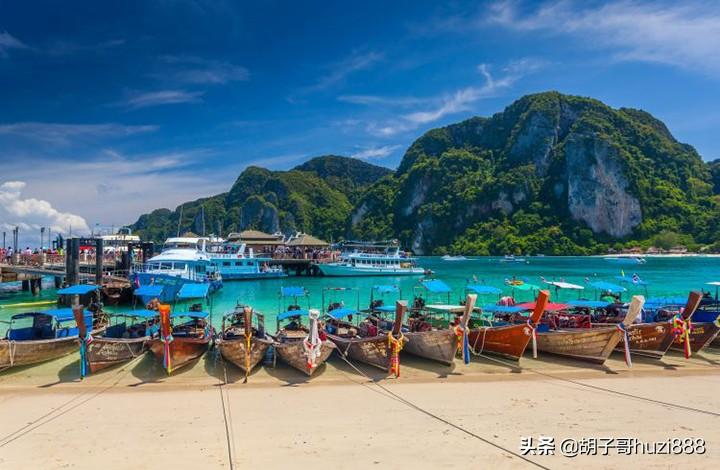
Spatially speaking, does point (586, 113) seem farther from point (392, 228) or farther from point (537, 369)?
point (537, 369)

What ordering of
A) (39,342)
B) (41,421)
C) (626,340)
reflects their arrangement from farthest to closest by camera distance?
(39,342) < (626,340) < (41,421)

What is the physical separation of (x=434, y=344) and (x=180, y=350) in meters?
7.75

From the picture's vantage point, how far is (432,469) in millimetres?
7078

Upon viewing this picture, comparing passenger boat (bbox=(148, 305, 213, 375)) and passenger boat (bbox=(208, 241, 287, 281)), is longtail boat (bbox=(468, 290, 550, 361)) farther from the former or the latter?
passenger boat (bbox=(208, 241, 287, 281))

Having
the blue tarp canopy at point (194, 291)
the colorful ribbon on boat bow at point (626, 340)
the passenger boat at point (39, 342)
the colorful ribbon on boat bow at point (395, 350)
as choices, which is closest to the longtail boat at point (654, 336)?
the colorful ribbon on boat bow at point (626, 340)

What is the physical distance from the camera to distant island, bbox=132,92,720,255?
142 m

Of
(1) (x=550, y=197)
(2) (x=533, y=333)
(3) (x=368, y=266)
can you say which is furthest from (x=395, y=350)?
(1) (x=550, y=197)

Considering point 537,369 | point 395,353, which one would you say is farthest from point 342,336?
point 537,369

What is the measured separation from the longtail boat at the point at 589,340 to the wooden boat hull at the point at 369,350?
5.65 m

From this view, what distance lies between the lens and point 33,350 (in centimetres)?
1452

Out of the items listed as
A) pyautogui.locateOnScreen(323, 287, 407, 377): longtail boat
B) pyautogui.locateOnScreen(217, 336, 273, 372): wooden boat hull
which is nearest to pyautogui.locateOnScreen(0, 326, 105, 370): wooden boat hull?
pyautogui.locateOnScreen(217, 336, 273, 372): wooden boat hull

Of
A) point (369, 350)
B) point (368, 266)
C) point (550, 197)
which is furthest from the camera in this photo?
point (550, 197)

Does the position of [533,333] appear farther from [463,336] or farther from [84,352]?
[84,352]

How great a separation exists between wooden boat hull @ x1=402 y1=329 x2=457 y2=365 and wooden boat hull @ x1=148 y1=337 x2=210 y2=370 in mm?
6663
